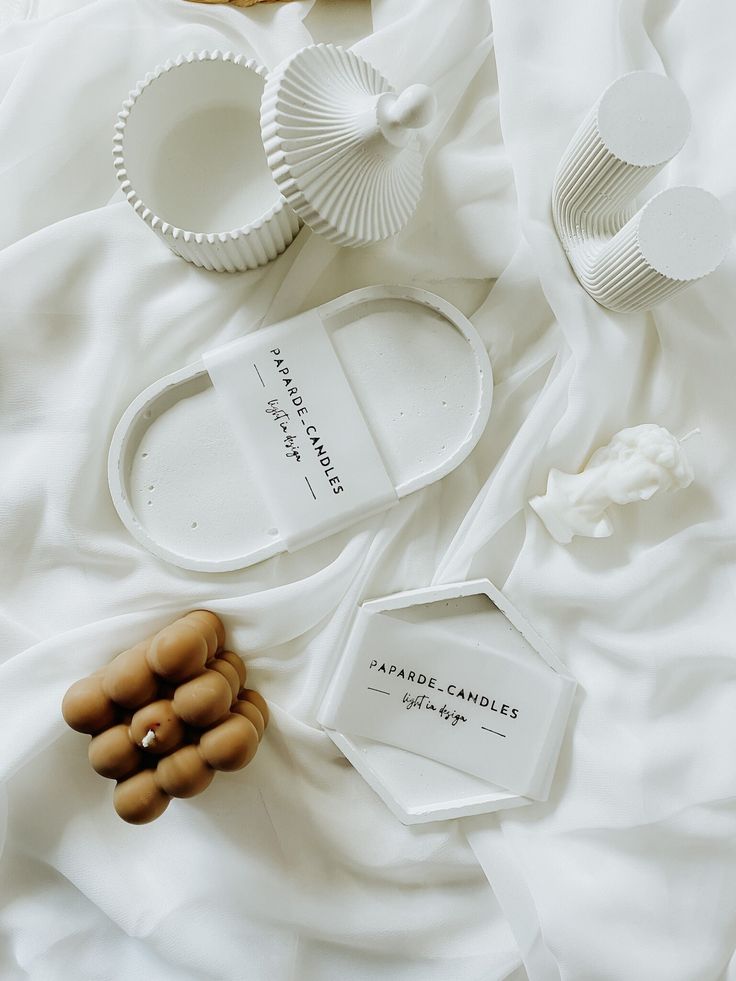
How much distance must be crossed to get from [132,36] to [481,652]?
23.6 inches

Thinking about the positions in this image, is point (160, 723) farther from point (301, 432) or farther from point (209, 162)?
point (209, 162)

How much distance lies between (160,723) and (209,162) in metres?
0.44

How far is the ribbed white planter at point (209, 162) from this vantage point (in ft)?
1.91

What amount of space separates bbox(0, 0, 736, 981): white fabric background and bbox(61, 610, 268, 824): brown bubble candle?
0.07 metres

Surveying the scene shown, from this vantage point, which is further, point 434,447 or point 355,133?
point 434,447

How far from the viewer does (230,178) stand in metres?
0.63

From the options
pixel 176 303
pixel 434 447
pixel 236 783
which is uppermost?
pixel 176 303

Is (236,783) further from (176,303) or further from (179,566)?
(176,303)

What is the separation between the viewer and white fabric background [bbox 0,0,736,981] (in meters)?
0.61

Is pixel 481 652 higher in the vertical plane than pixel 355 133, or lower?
lower

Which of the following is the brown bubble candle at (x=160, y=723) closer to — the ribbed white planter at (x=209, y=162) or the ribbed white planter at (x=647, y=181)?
the ribbed white planter at (x=209, y=162)

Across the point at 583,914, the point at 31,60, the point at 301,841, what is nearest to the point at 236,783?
the point at 301,841

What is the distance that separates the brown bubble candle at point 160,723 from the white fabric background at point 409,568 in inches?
2.9

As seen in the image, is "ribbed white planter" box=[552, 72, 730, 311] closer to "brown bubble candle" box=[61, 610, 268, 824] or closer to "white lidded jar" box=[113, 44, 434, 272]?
"white lidded jar" box=[113, 44, 434, 272]
